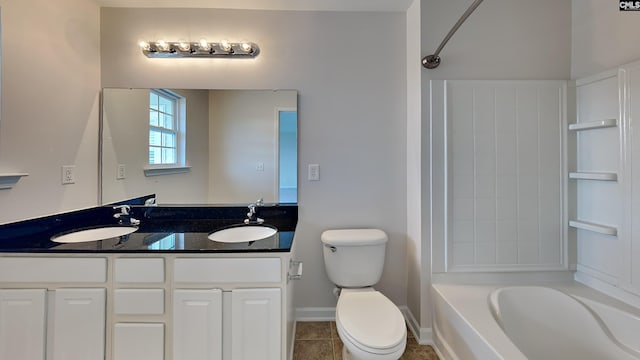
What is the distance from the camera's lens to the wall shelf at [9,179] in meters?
1.35

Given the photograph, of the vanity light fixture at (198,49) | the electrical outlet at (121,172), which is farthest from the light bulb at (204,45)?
the electrical outlet at (121,172)

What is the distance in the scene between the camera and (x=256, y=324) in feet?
4.25

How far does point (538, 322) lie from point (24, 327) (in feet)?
8.75

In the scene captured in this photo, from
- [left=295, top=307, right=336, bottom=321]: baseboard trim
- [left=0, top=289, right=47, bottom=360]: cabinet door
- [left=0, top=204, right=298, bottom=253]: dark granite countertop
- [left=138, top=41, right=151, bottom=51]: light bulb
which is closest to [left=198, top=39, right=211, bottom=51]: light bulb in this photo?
[left=138, top=41, right=151, bottom=51]: light bulb

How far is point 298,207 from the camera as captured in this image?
207 centimetres

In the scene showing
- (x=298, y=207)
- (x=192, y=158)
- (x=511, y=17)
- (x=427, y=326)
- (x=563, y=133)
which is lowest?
(x=427, y=326)

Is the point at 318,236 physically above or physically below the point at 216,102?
below

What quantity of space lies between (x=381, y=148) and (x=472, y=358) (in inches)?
53.4

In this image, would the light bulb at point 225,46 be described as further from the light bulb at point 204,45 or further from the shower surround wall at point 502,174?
the shower surround wall at point 502,174

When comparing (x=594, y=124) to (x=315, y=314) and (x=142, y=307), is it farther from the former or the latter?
(x=142, y=307)

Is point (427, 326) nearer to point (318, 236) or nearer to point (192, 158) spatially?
point (318, 236)

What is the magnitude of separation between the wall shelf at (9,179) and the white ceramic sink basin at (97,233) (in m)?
0.35

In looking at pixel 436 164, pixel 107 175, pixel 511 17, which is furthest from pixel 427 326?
pixel 107 175

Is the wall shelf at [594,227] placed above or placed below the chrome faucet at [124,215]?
below
